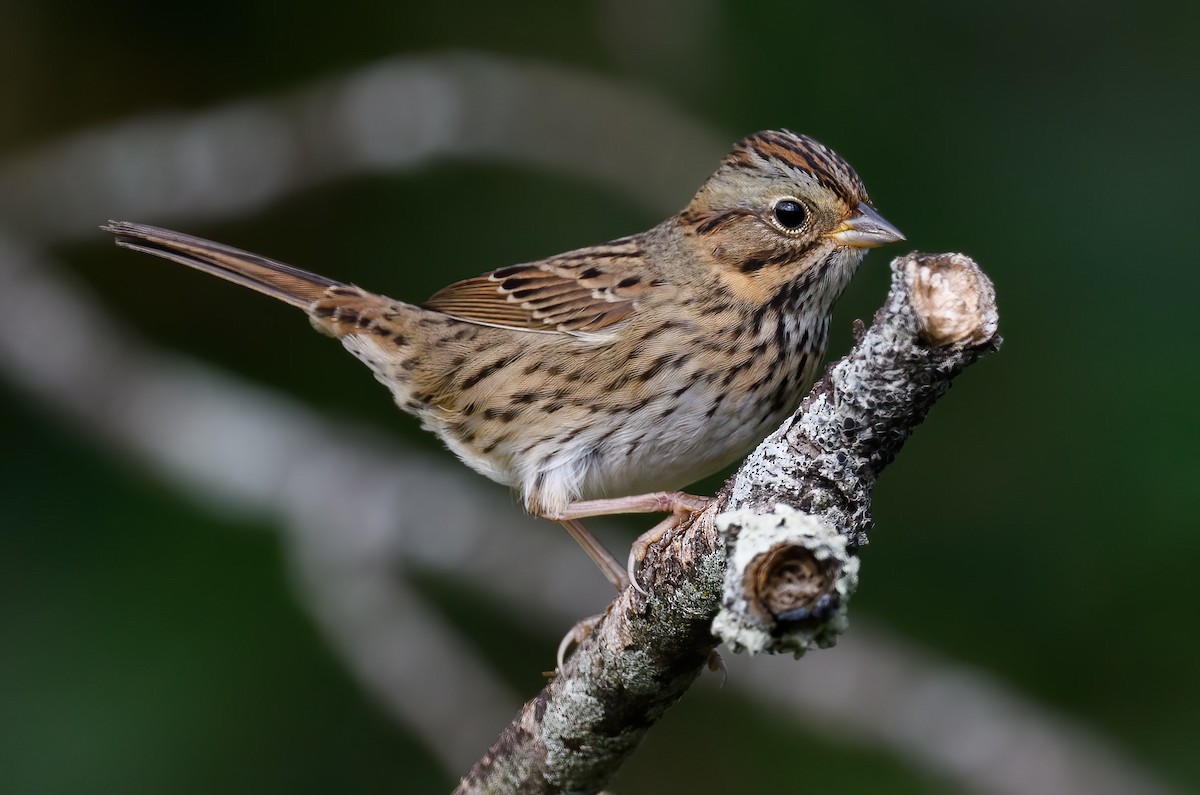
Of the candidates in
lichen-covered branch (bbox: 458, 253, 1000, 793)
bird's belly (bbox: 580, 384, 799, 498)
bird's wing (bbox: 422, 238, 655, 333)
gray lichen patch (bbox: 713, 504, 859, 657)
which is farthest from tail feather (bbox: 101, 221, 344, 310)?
gray lichen patch (bbox: 713, 504, 859, 657)

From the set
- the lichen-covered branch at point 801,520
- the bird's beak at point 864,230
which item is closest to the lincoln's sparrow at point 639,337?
the bird's beak at point 864,230

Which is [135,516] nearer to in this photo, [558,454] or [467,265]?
[467,265]

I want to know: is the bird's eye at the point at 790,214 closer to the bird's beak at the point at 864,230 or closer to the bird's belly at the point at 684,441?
the bird's beak at the point at 864,230

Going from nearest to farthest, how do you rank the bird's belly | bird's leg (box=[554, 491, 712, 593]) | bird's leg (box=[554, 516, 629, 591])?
1. bird's leg (box=[554, 491, 712, 593])
2. the bird's belly
3. bird's leg (box=[554, 516, 629, 591])

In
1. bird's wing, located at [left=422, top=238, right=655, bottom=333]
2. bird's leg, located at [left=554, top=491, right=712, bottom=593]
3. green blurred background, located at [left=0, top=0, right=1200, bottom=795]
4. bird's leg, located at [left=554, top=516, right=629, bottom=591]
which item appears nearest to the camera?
bird's leg, located at [left=554, top=491, right=712, bottom=593]

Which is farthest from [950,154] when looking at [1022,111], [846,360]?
[846,360]

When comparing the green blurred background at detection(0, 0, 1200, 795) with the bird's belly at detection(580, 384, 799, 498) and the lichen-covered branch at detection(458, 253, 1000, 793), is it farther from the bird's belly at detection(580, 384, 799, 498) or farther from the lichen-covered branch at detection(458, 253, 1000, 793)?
the lichen-covered branch at detection(458, 253, 1000, 793)

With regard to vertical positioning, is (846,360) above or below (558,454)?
below

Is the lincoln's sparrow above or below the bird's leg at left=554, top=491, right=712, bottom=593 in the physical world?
above
